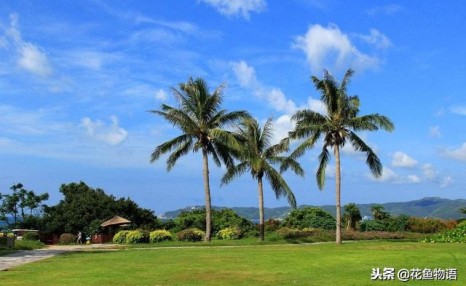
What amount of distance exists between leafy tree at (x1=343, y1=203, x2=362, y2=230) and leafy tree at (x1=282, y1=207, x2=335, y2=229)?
4.00 feet

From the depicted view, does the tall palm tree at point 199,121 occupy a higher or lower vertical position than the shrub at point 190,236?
higher

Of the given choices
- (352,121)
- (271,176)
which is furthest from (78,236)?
(352,121)

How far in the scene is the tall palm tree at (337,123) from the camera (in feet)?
102

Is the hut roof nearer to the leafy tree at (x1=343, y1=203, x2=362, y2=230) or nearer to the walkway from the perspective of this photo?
the walkway

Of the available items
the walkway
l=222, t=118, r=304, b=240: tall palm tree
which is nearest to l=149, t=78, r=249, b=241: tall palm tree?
A: l=222, t=118, r=304, b=240: tall palm tree

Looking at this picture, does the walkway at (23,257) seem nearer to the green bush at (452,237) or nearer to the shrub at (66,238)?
the shrub at (66,238)

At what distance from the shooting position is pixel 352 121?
31.0 m

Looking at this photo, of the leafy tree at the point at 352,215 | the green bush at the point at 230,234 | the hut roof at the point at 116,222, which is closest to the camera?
the green bush at the point at 230,234

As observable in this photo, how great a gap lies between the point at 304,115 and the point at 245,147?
433 cm

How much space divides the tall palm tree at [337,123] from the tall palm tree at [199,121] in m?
4.80

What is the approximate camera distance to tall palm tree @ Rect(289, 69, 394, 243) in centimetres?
3108

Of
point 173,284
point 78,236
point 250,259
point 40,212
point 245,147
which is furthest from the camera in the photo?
point 40,212

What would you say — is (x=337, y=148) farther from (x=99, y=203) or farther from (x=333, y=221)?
(x=99, y=203)

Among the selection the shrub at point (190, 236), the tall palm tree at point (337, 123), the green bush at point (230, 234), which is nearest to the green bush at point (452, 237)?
the tall palm tree at point (337, 123)
